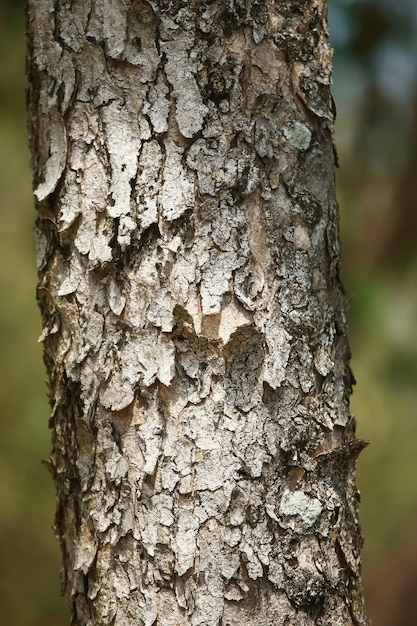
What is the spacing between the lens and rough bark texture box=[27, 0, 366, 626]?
3.01 ft

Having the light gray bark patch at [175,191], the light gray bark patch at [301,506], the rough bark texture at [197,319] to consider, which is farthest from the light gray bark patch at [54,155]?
the light gray bark patch at [301,506]

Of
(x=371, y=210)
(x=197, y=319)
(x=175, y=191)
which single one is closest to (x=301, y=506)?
(x=197, y=319)

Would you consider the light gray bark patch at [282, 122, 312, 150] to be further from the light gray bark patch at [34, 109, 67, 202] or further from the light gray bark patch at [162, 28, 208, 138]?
the light gray bark patch at [34, 109, 67, 202]

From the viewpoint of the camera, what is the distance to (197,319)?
3.03 ft

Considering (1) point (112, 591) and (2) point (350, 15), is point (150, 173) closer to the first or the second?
(1) point (112, 591)

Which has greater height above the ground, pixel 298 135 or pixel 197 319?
pixel 298 135

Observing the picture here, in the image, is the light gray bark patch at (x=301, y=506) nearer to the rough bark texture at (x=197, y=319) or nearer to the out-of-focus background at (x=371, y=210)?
the rough bark texture at (x=197, y=319)

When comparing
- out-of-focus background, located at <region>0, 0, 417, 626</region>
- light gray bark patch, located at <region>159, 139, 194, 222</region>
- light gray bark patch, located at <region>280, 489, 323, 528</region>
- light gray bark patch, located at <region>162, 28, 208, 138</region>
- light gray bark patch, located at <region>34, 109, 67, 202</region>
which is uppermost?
out-of-focus background, located at <region>0, 0, 417, 626</region>

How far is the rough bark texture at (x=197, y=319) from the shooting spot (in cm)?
92

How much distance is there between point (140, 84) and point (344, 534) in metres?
0.68

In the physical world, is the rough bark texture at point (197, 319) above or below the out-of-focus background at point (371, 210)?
below

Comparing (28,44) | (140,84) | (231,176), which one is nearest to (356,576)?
(231,176)

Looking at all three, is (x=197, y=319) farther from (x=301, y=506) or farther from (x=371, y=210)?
(x=371, y=210)

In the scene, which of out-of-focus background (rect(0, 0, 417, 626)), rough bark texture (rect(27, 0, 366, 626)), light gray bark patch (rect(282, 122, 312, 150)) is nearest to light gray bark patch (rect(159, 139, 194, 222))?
rough bark texture (rect(27, 0, 366, 626))
